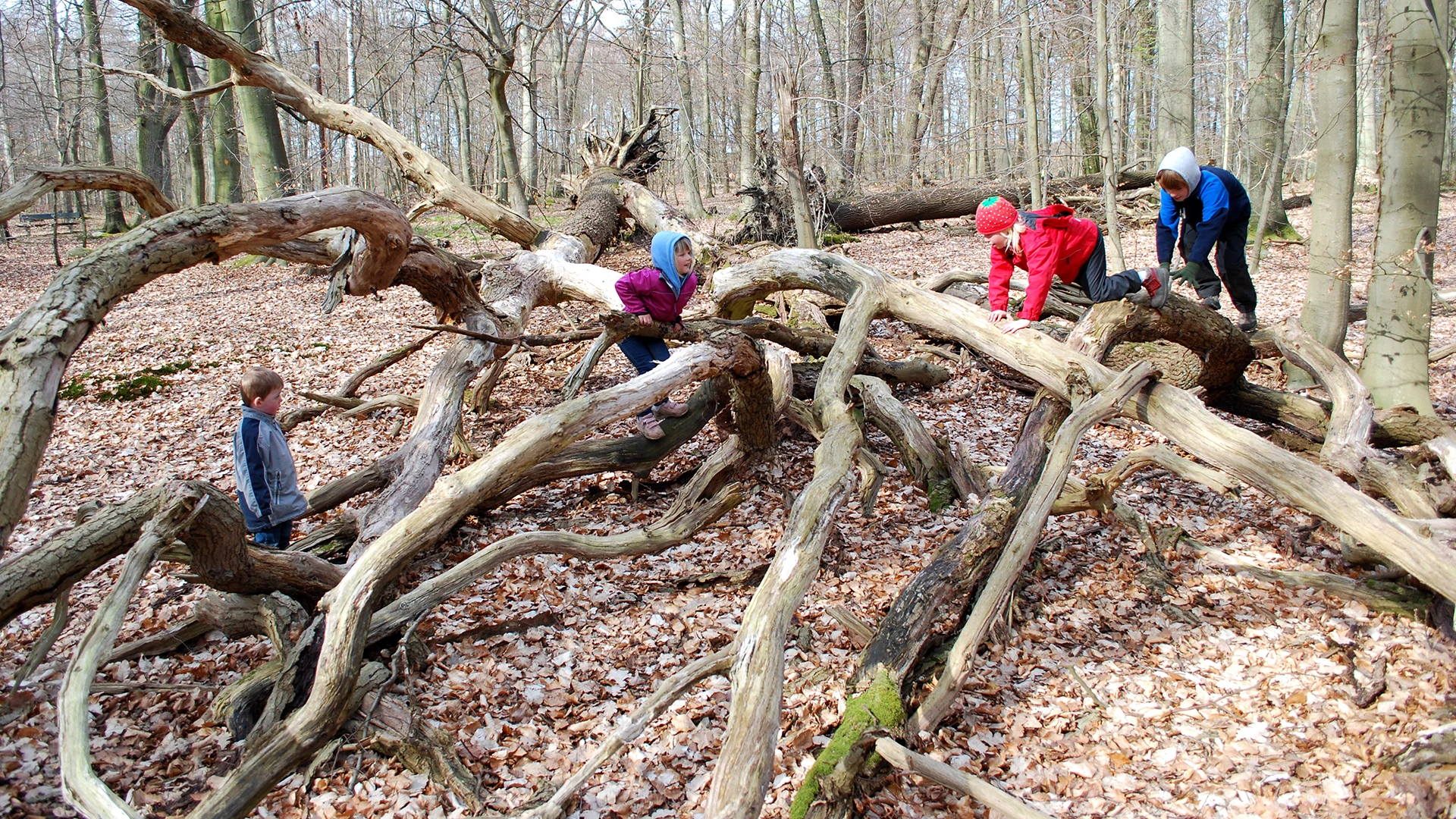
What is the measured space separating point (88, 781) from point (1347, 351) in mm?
9543

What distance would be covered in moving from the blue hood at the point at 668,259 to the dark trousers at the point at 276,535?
2.56 metres

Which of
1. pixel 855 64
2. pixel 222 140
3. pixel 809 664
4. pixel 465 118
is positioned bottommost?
pixel 809 664

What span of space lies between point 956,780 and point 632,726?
47.3 inches

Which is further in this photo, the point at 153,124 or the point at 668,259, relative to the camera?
the point at 153,124

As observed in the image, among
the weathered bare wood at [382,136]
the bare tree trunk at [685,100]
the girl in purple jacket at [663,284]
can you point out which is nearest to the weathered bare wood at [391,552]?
the girl in purple jacket at [663,284]

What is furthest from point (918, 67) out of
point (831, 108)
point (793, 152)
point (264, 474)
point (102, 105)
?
point (102, 105)

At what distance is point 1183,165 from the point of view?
4.91 m

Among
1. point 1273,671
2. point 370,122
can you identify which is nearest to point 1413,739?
point 1273,671

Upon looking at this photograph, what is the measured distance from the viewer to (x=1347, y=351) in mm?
7430

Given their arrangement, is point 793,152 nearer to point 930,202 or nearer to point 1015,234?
point 1015,234

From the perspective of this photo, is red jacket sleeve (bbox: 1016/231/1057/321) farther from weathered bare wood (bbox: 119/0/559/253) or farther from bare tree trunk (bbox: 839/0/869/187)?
bare tree trunk (bbox: 839/0/869/187)

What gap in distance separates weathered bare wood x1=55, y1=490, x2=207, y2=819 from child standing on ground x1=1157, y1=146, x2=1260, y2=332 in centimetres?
534

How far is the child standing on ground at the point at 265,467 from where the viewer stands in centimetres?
403

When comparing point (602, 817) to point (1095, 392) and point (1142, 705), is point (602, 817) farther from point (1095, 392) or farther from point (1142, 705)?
point (1095, 392)
